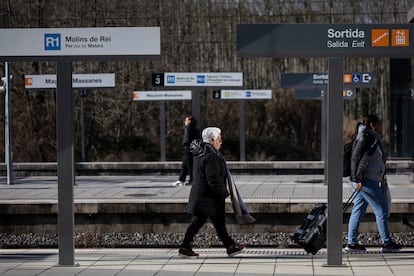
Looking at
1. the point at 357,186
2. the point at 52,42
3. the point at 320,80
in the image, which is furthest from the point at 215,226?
the point at 320,80

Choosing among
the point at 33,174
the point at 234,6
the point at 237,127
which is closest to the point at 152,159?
the point at 237,127

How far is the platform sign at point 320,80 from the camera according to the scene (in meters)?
20.1

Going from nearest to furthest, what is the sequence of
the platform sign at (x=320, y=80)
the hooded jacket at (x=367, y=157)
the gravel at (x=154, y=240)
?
the hooded jacket at (x=367, y=157)
the gravel at (x=154, y=240)
the platform sign at (x=320, y=80)

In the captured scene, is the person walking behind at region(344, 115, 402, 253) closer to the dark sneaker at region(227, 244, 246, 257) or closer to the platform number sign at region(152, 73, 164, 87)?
the dark sneaker at region(227, 244, 246, 257)

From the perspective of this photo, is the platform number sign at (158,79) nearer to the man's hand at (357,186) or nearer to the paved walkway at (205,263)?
the paved walkway at (205,263)

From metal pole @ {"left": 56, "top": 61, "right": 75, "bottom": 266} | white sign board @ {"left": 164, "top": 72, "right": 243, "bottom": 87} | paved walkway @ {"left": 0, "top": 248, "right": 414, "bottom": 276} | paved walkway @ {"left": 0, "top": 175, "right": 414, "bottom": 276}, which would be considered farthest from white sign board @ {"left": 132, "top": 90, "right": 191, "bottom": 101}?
→ metal pole @ {"left": 56, "top": 61, "right": 75, "bottom": 266}

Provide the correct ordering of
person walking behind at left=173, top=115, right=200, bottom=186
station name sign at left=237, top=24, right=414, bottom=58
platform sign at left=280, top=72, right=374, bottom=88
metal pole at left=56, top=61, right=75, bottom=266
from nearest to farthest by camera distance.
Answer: station name sign at left=237, top=24, right=414, bottom=58, metal pole at left=56, top=61, right=75, bottom=266, person walking behind at left=173, top=115, right=200, bottom=186, platform sign at left=280, top=72, right=374, bottom=88

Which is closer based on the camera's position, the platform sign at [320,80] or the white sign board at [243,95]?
the platform sign at [320,80]

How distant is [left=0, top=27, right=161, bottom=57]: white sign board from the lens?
9.66 m

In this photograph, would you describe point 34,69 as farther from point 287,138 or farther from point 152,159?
point 287,138

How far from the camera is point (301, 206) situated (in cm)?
1391

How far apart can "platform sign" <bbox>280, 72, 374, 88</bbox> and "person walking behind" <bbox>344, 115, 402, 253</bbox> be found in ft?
29.2

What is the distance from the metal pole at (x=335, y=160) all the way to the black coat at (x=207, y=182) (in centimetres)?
133

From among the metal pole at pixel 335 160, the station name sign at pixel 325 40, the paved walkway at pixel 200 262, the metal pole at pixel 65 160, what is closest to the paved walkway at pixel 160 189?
the paved walkway at pixel 200 262
